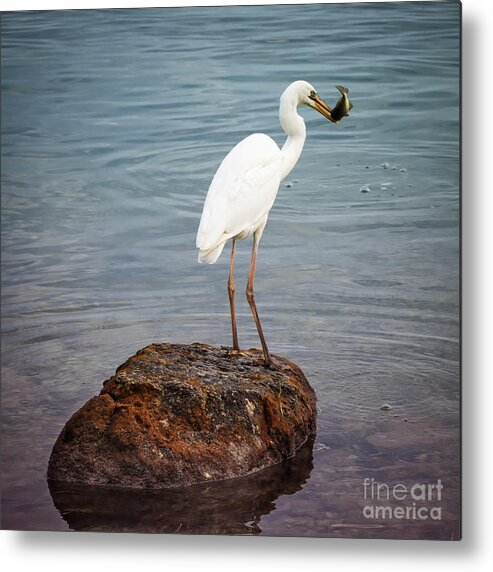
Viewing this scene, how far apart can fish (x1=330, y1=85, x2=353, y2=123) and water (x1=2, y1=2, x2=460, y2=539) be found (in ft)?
0.15

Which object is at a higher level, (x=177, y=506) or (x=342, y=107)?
(x=342, y=107)

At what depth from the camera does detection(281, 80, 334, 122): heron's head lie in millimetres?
3459

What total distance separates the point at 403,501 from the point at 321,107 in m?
1.25

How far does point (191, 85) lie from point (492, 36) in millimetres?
969

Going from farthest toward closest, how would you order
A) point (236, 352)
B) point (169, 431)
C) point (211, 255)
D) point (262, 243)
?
1. point (262, 243)
2. point (236, 352)
3. point (211, 255)
4. point (169, 431)

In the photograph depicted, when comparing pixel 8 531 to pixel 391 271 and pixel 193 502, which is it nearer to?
pixel 193 502

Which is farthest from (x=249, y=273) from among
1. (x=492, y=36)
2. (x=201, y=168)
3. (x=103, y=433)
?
(x=492, y=36)

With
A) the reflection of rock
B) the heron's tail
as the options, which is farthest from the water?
the heron's tail

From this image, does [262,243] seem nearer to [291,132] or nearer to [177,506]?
[291,132]

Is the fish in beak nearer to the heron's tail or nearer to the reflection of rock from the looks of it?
the heron's tail

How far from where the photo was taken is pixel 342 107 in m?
3.48

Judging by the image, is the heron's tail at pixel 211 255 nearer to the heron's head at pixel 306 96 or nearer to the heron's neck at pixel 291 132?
the heron's neck at pixel 291 132

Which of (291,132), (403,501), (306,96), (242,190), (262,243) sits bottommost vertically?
(403,501)

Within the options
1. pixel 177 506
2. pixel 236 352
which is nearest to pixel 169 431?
pixel 177 506
